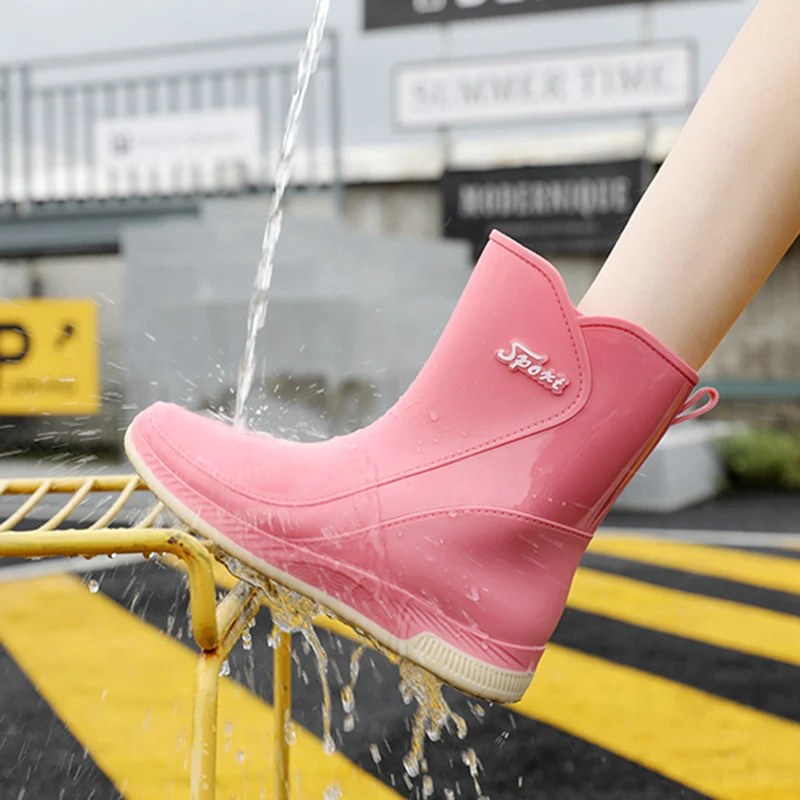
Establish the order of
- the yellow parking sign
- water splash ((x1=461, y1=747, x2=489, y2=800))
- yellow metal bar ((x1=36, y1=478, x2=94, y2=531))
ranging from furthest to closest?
the yellow parking sign, water splash ((x1=461, y1=747, x2=489, y2=800)), yellow metal bar ((x1=36, y1=478, x2=94, y2=531))

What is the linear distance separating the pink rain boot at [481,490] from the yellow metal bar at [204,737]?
12cm

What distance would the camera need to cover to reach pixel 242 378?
3.89 feet

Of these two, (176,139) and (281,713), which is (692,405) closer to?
(281,713)

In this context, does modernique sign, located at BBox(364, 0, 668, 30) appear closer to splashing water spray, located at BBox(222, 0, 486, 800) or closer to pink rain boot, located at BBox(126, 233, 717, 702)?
splashing water spray, located at BBox(222, 0, 486, 800)

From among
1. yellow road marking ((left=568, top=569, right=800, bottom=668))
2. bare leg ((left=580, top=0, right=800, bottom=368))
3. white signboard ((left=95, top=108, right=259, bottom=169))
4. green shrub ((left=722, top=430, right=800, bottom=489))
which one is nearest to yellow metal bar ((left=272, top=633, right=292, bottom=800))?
bare leg ((left=580, top=0, right=800, bottom=368))

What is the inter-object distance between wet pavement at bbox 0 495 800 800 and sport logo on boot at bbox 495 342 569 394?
0.83 meters

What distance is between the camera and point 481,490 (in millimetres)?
897

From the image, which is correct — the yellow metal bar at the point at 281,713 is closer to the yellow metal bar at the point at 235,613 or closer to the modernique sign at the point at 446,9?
the yellow metal bar at the point at 235,613

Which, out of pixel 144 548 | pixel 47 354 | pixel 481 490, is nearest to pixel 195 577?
pixel 144 548

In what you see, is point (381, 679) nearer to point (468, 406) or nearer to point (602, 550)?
point (468, 406)

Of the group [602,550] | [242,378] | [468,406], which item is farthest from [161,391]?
[468,406]

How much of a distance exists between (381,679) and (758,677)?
2.61ft

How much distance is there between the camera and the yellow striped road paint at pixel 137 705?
1503 mm

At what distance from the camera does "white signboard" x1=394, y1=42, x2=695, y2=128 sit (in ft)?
23.1
